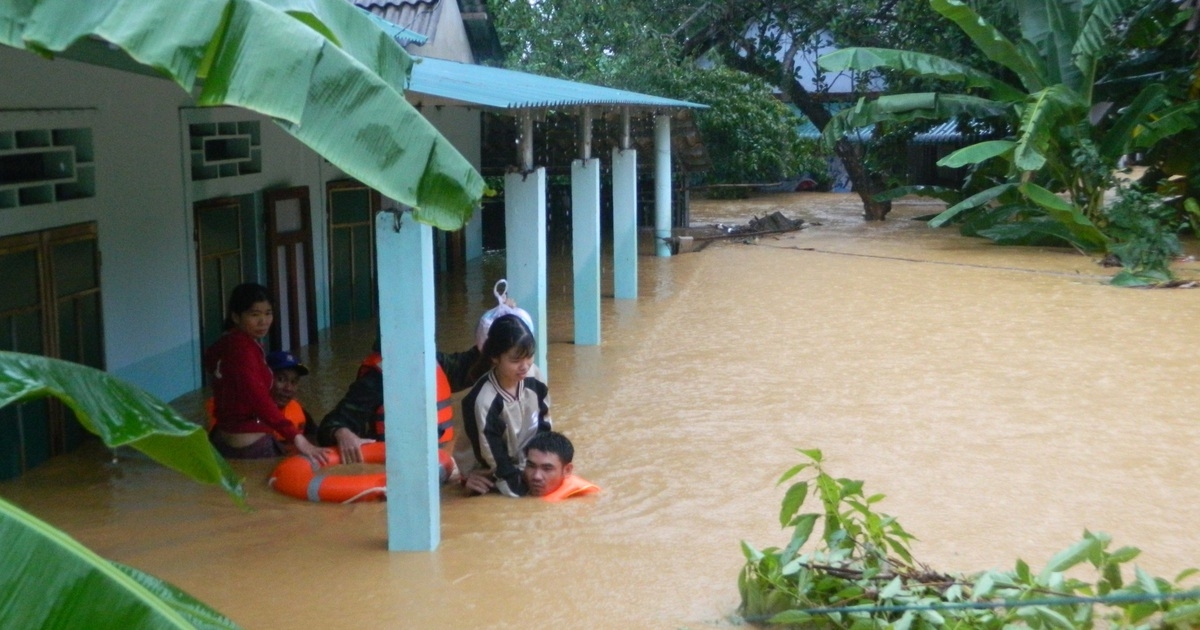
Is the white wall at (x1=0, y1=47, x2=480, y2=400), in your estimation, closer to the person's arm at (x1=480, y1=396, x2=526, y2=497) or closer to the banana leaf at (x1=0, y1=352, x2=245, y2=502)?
the person's arm at (x1=480, y1=396, x2=526, y2=497)

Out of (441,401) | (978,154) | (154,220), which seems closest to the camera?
(441,401)

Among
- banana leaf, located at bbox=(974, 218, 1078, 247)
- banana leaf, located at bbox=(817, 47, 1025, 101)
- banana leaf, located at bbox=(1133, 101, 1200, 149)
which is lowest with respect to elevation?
banana leaf, located at bbox=(974, 218, 1078, 247)

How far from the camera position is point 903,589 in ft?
15.6

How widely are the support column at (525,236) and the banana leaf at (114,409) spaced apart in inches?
236

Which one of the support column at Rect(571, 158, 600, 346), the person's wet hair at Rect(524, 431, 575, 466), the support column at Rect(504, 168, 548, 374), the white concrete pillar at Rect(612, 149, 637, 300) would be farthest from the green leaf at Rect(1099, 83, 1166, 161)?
the person's wet hair at Rect(524, 431, 575, 466)

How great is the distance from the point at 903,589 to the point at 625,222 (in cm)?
960

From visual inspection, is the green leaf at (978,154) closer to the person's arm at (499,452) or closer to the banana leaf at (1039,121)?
the banana leaf at (1039,121)

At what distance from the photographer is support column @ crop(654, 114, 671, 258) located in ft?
56.5

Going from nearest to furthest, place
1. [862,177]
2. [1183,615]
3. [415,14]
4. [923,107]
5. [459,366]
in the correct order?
[1183,615] < [459,366] < [415,14] < [923,107] < [862,177]

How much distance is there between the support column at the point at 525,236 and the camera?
9461 mm

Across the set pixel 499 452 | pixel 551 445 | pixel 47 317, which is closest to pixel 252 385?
pixel 47 317

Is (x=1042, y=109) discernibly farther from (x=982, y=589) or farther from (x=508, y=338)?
(x=982, y=589)

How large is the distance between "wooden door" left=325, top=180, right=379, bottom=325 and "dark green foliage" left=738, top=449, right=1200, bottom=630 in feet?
25.6

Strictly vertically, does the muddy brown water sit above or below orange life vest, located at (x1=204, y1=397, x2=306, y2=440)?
below
